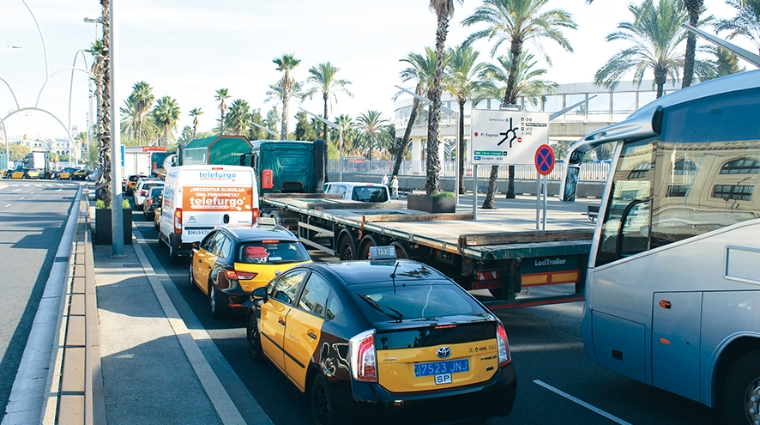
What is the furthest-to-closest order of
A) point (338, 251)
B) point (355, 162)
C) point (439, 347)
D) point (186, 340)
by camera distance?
point (355, 162) < point (338, 251) < point (186, 340) < point (439, 347)

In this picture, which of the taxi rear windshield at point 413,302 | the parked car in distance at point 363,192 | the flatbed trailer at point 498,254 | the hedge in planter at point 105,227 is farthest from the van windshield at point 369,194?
the taxi rear windshield at point 413,302

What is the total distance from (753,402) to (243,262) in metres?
6.86

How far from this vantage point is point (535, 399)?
6.57 m

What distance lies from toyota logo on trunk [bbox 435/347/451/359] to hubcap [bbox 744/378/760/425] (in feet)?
7.69

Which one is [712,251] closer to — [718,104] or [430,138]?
[718,104]

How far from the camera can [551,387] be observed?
22.7 feet

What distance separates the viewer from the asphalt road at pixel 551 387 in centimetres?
611

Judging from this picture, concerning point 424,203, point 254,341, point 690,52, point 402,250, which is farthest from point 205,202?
point 690,52

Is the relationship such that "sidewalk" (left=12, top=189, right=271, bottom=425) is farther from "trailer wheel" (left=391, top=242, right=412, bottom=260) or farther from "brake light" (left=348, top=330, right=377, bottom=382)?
"trailer wheel" (left=391, top=242, right=412, bottom=260)

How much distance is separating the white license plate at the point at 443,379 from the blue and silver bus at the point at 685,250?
207 centimetres

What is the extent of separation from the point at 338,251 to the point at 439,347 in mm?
8375

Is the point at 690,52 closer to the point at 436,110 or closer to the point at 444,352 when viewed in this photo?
the point at 436,110

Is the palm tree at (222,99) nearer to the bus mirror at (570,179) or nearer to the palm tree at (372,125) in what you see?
the palm tree at (372,125)

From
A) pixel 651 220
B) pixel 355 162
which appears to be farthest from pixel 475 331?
pixel 355 162
